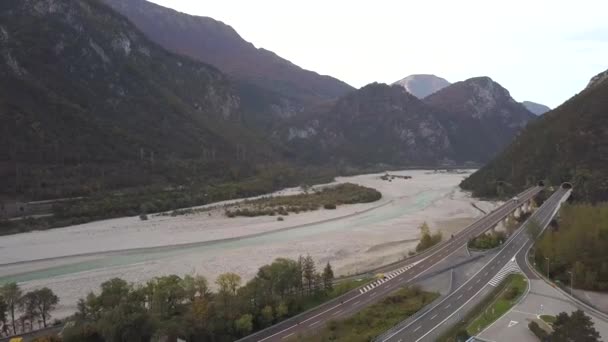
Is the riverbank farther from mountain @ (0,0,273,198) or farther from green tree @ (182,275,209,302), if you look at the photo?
mountain @ (0,0,273,198)

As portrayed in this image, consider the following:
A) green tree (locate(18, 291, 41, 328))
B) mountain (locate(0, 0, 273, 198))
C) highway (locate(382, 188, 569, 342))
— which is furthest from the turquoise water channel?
mountain (locate(0, 0, 273, 198))

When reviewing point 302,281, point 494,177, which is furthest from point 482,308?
point 494,177

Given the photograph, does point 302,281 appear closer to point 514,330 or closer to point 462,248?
point 514,330

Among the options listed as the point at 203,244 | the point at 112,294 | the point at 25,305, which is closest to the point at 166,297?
the point at 112,294

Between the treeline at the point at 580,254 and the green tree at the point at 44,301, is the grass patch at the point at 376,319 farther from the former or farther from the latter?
the green tree at the point at 44,301

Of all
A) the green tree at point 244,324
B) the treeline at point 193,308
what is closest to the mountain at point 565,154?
the treeline at point 193,308

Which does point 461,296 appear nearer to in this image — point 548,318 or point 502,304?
point 502,304
